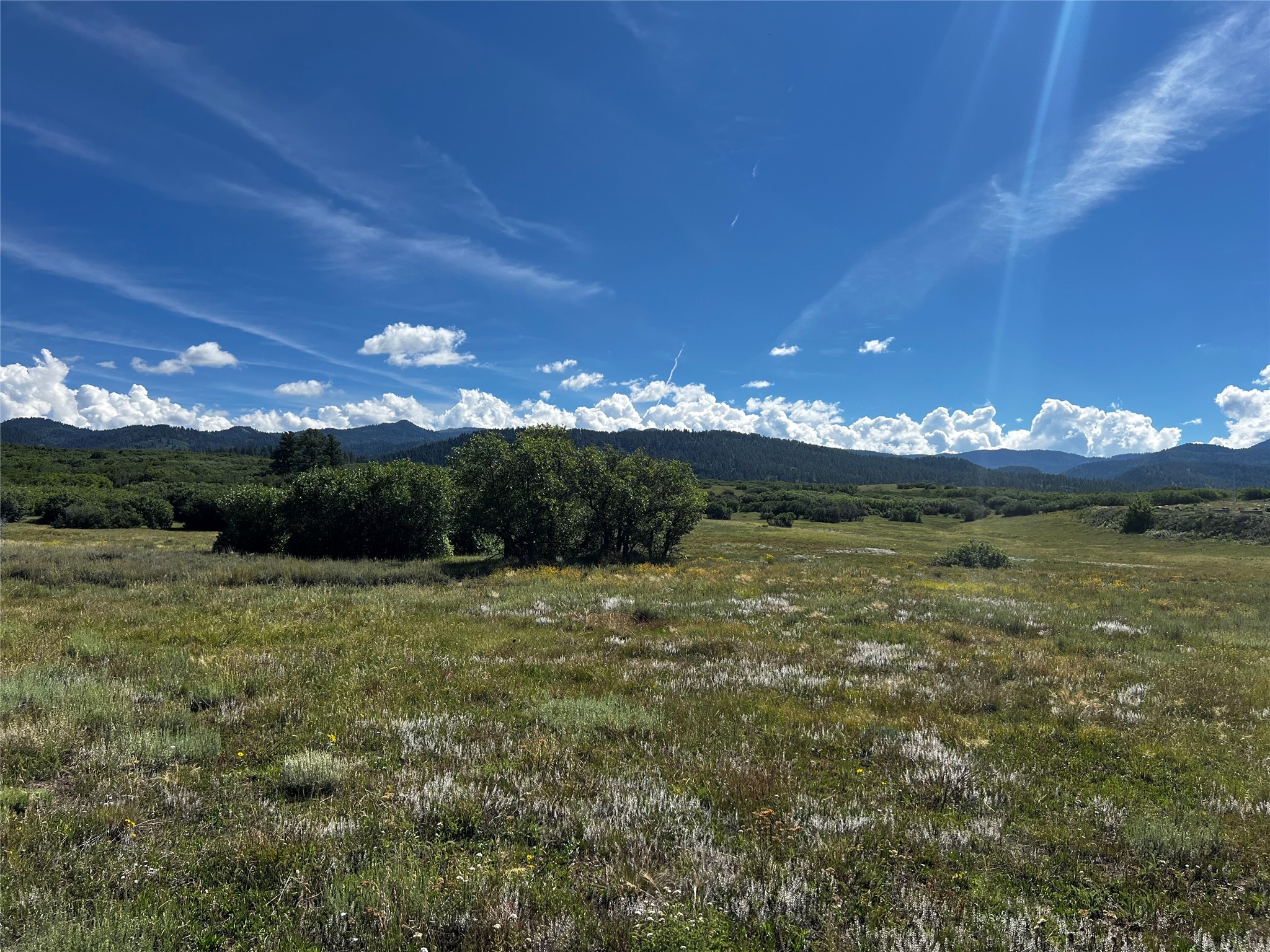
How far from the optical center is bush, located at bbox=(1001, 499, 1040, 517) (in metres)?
138

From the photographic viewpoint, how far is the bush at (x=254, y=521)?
39.0 meters

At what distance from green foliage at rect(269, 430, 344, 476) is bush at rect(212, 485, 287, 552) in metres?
78.8

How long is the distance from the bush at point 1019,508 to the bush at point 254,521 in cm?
15497

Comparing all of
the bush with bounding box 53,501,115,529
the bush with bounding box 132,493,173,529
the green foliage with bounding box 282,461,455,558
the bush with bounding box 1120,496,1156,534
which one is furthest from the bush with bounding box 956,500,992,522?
the bush with bounding box 53,501,115,529

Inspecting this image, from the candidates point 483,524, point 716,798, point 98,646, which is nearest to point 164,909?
point 716,798

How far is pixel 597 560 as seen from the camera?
38.5m

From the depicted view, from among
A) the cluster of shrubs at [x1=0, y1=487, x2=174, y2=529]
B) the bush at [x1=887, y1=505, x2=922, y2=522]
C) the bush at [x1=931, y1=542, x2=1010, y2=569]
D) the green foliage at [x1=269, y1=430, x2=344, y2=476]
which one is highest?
the green foliage at [x1=269, y1=430, x2=344, y2=476]

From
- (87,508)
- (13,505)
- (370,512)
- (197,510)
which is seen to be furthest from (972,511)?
(13,505)

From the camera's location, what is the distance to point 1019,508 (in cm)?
14188

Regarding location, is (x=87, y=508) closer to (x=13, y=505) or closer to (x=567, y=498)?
(x=13, y=505)

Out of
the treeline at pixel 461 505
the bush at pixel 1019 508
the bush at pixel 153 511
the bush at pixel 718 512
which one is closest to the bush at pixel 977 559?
the treeline at pixel 461 505

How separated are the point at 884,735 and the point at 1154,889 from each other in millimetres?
3328

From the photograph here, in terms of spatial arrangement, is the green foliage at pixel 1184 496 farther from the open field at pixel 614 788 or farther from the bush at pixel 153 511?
the bush at pixel 153 511

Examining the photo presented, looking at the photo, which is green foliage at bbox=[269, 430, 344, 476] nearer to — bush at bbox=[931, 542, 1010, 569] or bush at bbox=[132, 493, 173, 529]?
bush at bbox=[132, 493, 173, 529]
